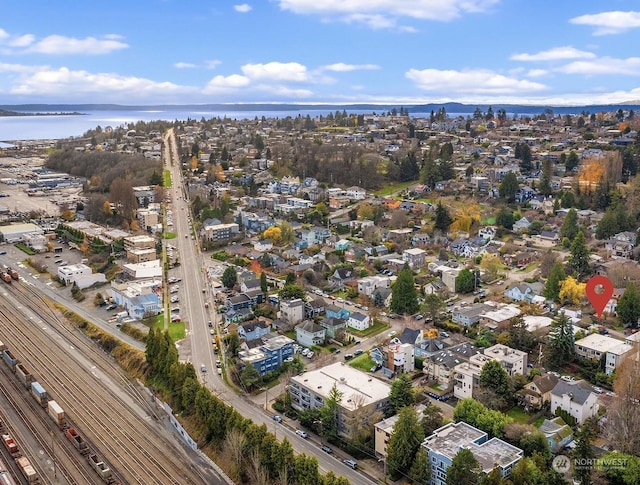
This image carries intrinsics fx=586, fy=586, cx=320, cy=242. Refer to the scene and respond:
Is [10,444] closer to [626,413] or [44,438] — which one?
[44,438]

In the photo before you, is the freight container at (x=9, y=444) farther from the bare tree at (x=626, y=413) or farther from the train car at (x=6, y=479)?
the bare tree at (x=626, y=413)

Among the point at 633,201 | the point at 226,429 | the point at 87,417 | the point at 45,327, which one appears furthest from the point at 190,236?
the point at 633,201

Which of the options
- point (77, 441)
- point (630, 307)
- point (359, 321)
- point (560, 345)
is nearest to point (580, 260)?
point (630, 307)

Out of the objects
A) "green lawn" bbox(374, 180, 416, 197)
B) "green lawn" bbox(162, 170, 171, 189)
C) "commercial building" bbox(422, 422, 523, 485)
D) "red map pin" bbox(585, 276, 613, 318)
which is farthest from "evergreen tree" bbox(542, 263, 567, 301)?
"green lawn" bbox(162, 170, 171, 189)

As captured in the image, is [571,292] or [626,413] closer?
[626,413]

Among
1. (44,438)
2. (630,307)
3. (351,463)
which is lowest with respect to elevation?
(44,438)

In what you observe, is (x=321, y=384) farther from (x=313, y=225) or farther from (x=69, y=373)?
(x=313, y=225)
